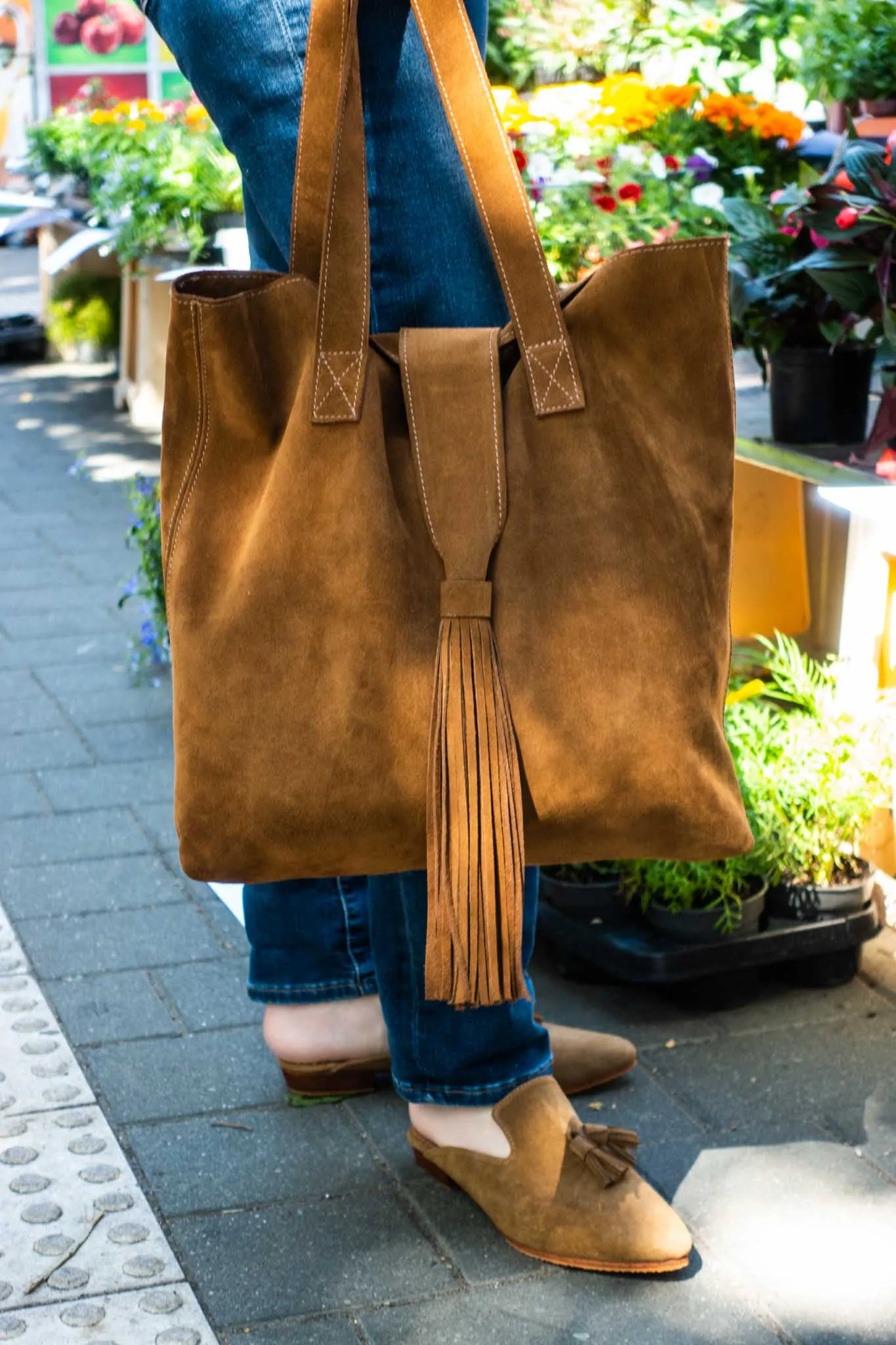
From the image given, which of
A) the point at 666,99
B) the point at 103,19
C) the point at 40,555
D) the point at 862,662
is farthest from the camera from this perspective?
the point at 103,19

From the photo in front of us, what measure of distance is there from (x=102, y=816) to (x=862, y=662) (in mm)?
1425

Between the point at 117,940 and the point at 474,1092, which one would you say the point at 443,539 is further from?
the point at 117,940

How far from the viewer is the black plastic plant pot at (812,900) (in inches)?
93.2

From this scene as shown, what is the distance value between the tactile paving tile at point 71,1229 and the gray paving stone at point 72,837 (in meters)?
0.71

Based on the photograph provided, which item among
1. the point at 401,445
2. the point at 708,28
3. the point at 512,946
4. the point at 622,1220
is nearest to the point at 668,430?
the point at 401,445

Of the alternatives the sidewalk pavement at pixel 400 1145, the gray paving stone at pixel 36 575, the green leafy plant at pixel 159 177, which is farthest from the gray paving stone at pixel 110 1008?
the green leafy plant at pixel 159 177

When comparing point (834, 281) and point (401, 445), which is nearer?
point (401, 445)

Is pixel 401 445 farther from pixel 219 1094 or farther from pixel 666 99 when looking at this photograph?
pixel 666 99

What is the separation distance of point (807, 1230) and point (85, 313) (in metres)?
7.44

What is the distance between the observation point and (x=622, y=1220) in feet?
5.64

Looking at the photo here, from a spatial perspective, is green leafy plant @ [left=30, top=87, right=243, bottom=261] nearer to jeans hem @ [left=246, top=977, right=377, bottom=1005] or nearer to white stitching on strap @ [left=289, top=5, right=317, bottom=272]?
jeans hem @ [left=246, top=977, right=377, bottom=1005]

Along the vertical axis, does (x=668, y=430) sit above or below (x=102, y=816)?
above

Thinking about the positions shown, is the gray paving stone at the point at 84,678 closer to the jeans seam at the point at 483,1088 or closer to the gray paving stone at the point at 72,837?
the gray paving stone at the point at 72,837

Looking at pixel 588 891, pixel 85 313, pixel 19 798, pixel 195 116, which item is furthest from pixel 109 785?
pixel 85 313
